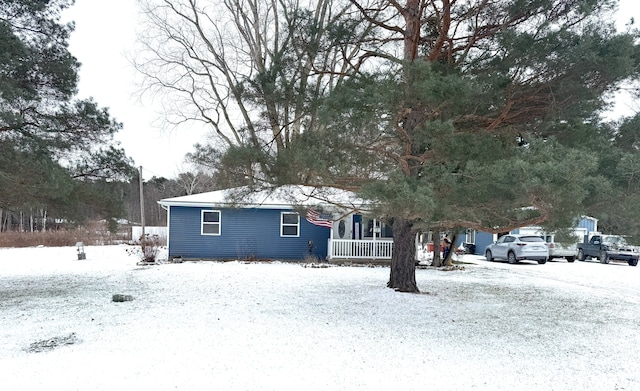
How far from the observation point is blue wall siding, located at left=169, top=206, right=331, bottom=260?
1573 centimetres

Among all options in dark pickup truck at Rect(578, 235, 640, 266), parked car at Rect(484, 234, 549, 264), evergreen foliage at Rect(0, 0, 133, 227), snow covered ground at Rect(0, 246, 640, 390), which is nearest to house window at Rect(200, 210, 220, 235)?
snow covered ground at Rect(0, 246, 640, 390)

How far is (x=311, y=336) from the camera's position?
18.1 feet

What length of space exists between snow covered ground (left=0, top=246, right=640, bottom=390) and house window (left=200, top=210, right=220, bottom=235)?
5.08 m

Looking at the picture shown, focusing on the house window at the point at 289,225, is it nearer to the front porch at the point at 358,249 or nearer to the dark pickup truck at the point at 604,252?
the front porch at the point at 358,249

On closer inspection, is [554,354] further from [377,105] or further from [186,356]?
[186,356]

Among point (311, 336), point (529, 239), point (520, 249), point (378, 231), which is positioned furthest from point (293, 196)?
point (529, 239)

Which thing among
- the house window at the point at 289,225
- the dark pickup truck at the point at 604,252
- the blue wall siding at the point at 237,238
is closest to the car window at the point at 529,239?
the dark pickup truck at the point at 604,252

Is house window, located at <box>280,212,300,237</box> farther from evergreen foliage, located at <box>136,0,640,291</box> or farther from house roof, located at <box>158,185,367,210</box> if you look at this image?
evergreen foliage, located at <box>136,0,640,291</box>

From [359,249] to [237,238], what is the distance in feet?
15.3

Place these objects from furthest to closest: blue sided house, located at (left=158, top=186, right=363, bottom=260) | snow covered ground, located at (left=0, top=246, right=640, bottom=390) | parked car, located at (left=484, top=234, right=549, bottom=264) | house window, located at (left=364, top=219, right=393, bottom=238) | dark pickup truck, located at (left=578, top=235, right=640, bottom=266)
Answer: dark pickup truck, located at (left=578, top=235, right=640, bottom=266) → parked car, located at (left=484, top=234, right=549, bottom=264) → house window, located at (left=364, top=219, right=393, bottom=238) → blue sided house, located at (left=158, top=186, right=363, bottom=260) → snow covered ground, located at (left=0, top=246, right=640, bottom=390)

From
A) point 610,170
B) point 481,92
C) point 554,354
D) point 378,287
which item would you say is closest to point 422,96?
point 481,92

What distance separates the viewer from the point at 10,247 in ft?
74.7

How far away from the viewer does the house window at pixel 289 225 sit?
53.1 ft

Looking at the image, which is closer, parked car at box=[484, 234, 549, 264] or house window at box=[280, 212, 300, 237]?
house window at box=[280, 212, 300, 237]
